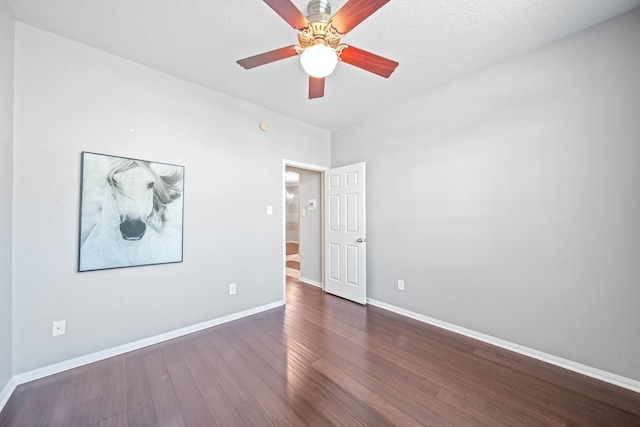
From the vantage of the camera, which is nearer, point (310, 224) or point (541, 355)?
point (541, 355)

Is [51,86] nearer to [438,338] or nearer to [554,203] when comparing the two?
[438,338]

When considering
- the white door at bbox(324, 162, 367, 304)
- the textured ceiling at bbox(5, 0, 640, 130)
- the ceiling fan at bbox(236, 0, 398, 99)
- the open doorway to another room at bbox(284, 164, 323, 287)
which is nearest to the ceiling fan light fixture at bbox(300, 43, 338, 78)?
the ceiling fan at bbox(236, 0, 398, 99)

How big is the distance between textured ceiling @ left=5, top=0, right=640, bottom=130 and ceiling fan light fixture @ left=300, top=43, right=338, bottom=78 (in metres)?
0.53

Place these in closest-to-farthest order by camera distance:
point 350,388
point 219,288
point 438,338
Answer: point 350,388, point 438,338, point 219,288

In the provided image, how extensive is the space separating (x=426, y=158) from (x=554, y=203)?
1249mm

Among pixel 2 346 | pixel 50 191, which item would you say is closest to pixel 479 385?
pixel 2 346

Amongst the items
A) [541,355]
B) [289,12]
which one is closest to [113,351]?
[289,12]

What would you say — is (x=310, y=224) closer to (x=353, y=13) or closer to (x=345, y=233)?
(x=345, y=233)

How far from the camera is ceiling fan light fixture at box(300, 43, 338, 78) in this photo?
1.40 metres

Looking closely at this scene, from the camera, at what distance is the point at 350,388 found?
5.72ft

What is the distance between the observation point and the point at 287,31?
6.26ft

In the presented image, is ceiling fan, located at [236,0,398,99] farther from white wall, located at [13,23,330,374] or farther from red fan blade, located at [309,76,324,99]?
white wall, located at [13,23,330,374]

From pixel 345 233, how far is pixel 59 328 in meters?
3.10

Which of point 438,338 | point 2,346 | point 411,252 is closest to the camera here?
point 2,346
